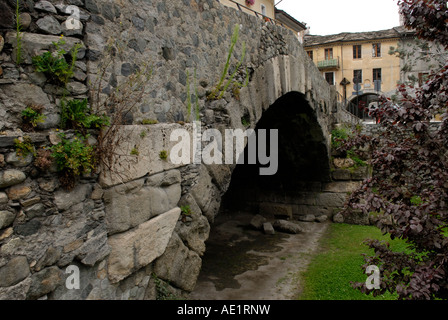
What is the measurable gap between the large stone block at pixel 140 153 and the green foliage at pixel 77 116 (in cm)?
31

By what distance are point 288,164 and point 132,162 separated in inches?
328

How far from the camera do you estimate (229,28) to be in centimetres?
491

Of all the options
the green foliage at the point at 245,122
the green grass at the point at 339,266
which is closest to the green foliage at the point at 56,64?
the green foliage at the point at 245,122

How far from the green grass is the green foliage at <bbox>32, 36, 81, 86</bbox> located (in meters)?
4.73

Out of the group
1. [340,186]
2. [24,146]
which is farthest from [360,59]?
[24,146]

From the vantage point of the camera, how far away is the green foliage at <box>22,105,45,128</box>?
2404 mm

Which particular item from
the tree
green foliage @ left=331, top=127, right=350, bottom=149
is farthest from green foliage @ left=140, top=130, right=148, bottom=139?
green foliage @ left=331, top=127, right=350, bottom=149

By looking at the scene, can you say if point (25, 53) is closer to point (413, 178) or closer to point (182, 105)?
point (182, 105)

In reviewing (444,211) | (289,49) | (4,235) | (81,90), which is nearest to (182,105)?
(81,90)

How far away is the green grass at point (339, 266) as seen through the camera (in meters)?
5.92

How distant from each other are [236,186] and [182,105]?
8.12 m

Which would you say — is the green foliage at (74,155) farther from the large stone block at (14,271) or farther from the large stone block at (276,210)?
the large stone block at (276,210)

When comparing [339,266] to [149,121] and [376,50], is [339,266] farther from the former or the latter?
[376,50]

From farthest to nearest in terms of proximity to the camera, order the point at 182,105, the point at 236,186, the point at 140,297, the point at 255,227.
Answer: the point at 236,186 → the point at 255,227 → the point at 182,105 → the point at 140,297
